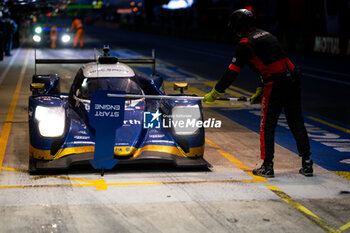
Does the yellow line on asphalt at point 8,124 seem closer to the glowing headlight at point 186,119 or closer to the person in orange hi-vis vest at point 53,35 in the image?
the glowing headlight at point 186,119

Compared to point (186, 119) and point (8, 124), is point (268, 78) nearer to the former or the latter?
point (186, 119)

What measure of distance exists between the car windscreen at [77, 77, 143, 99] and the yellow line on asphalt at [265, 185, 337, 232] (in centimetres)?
253

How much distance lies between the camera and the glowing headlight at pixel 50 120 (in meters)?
7.61

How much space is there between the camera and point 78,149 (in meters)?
7.52

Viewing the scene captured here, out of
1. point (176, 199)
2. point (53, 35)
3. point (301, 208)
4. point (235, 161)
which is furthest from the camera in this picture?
point (53, 35)

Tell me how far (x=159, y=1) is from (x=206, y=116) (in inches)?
3522

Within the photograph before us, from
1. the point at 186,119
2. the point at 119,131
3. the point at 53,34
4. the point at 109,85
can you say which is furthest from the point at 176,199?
the point at 53,34

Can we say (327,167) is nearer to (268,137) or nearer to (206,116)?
(268,137)

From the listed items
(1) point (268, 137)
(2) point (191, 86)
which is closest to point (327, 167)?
(1) point (268, 137)

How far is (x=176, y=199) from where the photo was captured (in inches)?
259

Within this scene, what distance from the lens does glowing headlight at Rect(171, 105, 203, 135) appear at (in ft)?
26.0

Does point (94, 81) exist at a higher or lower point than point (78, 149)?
higher

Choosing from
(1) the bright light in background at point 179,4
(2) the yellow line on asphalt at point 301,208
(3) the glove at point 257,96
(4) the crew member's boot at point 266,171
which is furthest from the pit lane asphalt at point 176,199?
(1) the bright light in background at point 179,4

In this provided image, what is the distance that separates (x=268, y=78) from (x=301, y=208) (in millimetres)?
1881
